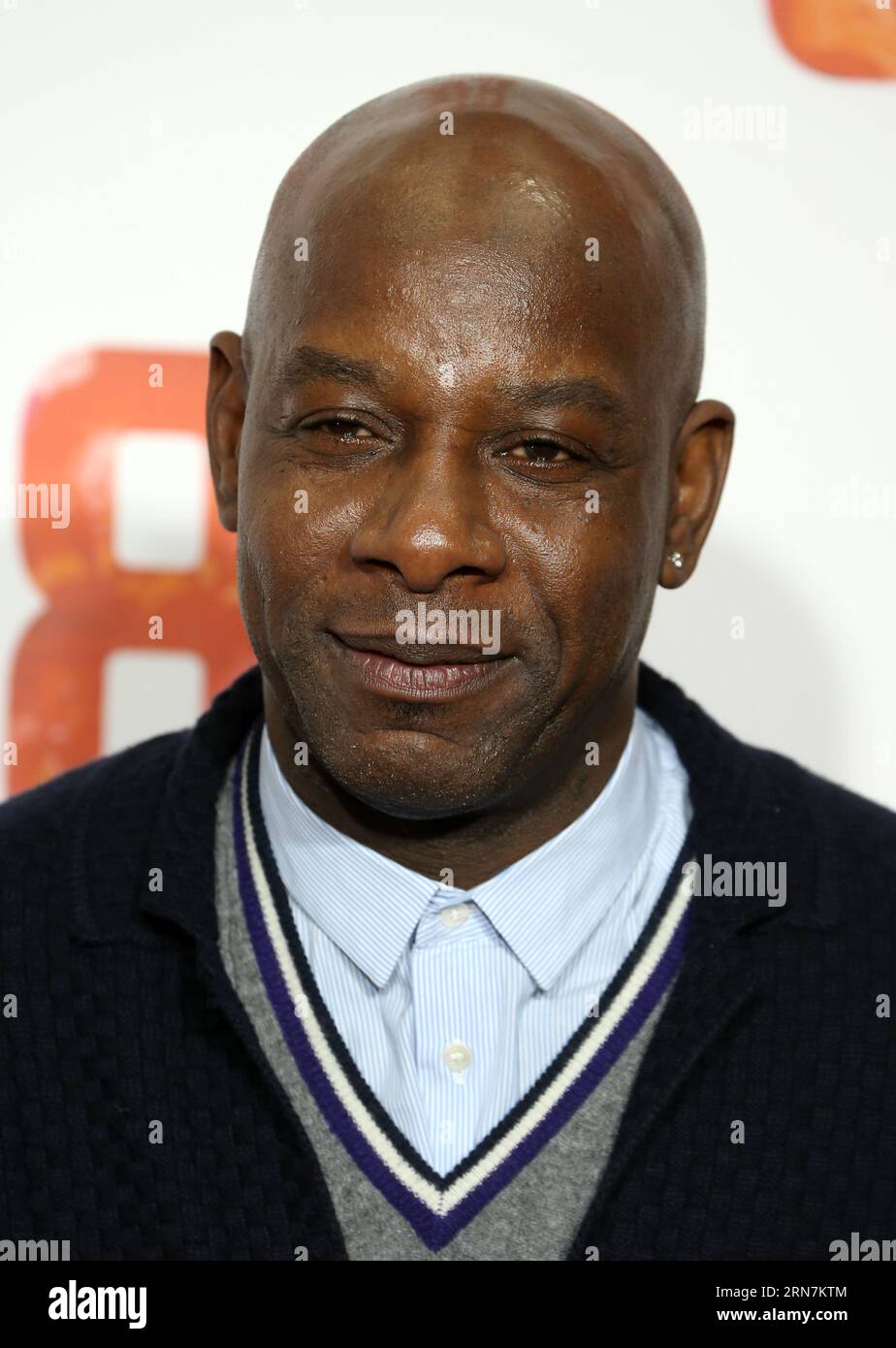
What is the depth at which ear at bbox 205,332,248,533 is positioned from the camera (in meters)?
1.76

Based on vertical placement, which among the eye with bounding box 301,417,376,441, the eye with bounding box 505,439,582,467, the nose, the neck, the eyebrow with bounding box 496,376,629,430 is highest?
the eyebrow with bounding box 496,376,629,430

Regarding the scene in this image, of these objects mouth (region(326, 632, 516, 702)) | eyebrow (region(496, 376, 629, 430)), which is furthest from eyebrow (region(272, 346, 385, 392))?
mouth (region(326, 632, 516, 702))

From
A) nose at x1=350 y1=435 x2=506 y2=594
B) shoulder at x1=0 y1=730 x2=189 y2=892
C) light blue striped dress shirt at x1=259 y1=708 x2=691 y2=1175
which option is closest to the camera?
nose at x1=350 y1=435 x2=506 y2=594

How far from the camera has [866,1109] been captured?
5.34 feet

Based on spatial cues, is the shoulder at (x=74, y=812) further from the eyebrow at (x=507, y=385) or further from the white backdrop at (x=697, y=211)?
the white backdrop at (x=697, y=211)

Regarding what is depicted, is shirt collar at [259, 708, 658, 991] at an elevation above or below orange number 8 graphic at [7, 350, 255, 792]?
below

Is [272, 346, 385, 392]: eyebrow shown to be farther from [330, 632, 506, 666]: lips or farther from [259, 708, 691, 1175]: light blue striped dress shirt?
[259, 708, 691, 1175]: light blue striped dress shirt

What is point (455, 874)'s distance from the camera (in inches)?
66.2

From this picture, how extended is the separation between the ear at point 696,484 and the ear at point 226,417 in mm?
412

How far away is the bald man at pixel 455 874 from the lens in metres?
1.53

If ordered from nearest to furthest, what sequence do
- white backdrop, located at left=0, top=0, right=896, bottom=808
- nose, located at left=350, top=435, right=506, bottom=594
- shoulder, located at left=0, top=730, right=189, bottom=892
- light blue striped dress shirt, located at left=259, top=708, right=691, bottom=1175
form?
1. nose, located at left=350, top=435, right=506, bottom=594
2. light blue striped dress shirt, located at left=259, top=708, right=691, bottom=1175
3. shoulder, located at left=0, top=730, right=189, bottom=892
4. white backdrop, located at left=0, top=0, right=896, bottom=808

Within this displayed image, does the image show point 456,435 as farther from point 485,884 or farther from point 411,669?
point 485,884

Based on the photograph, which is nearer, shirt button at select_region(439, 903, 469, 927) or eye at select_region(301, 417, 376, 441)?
eye at select_region(301, 417, 376, 441)

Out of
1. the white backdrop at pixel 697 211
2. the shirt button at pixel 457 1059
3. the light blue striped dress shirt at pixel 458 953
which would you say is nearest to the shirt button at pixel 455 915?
the light blue striped dress shirt at pixel 458 953
